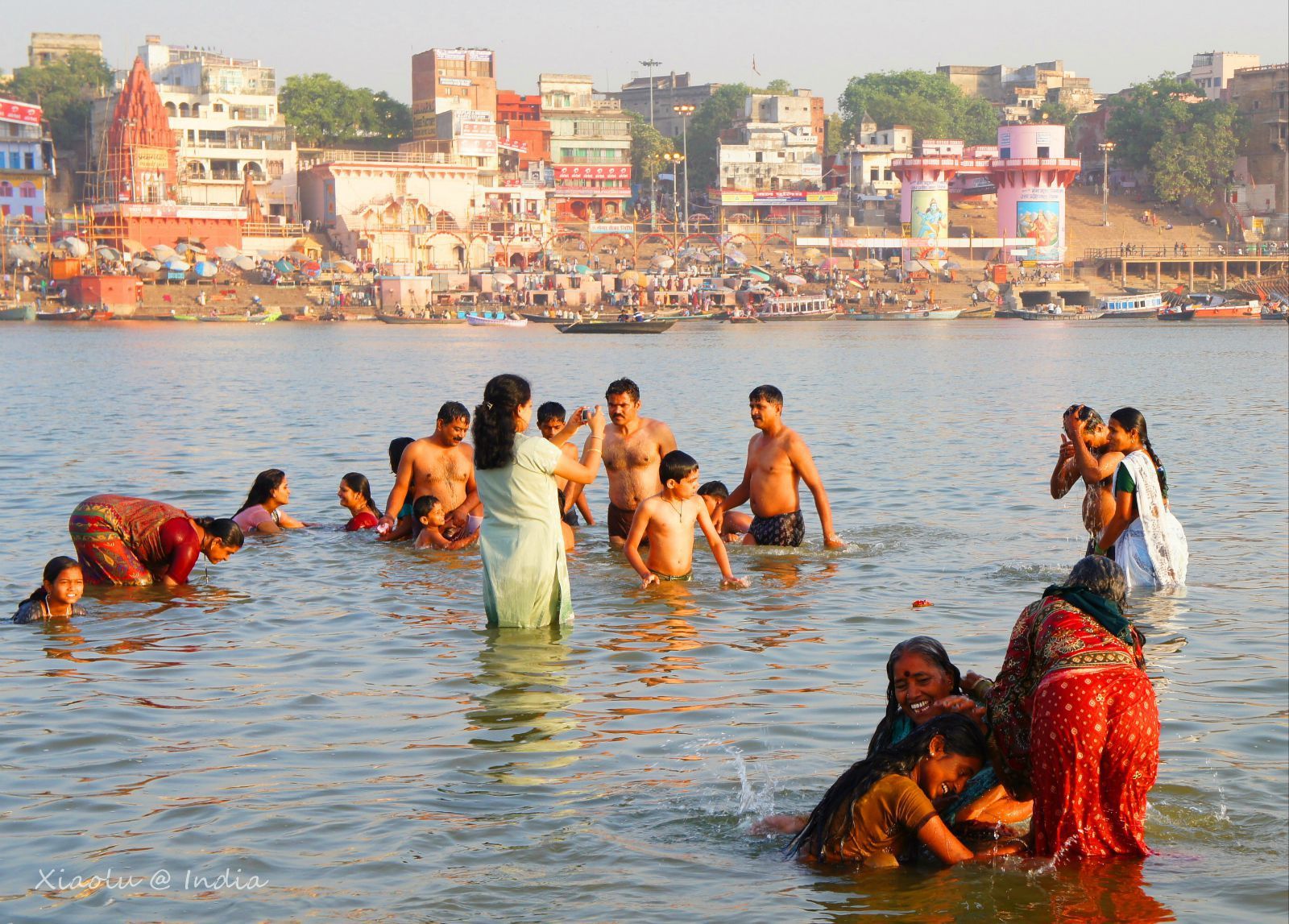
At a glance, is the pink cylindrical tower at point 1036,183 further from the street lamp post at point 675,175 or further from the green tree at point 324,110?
the green tree at point 324,110

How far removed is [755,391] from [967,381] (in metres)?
28.1

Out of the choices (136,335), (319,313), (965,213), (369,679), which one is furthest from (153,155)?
(369,679)

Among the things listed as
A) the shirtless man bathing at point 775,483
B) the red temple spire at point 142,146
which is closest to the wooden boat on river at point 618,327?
the red temple spire at point 142,146

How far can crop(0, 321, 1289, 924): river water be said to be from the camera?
5121 mm

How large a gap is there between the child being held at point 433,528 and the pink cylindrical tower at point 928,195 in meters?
78.1

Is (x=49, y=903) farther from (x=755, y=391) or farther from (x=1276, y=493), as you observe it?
(x=1276, y=493)

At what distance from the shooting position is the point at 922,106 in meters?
109

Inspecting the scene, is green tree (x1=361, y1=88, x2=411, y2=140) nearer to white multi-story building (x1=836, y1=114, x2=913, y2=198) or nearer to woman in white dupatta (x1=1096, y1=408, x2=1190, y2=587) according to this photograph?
Result: white multi-story building (x1=836, y1=114, x2=913, y2=198)

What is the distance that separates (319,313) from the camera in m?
75.0

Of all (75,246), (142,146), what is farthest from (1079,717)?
(142,146)

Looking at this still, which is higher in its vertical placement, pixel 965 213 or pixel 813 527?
pixel 965 213

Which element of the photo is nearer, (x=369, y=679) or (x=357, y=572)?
(x=369, y=679)

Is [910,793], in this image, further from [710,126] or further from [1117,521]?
[710,126]

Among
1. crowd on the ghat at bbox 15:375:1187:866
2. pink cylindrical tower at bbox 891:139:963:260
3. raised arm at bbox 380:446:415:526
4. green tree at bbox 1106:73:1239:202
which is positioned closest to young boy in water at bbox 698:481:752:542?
crowd on the ghat at bbox 15:375:1187:866
